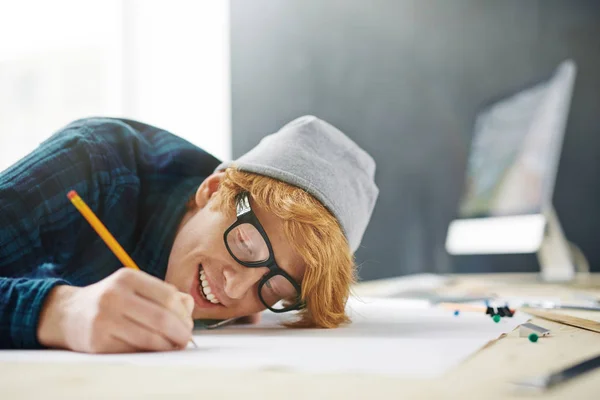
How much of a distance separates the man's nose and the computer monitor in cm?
103

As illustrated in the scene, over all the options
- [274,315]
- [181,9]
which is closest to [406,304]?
[274,315]

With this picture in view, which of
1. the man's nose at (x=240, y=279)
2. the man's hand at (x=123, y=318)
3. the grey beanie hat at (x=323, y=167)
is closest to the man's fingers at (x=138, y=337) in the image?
the man's hand at (x=123, y=318)

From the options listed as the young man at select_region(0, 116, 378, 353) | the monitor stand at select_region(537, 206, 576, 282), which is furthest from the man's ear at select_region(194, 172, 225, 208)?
the monitor stand at select_region(537, 206, 576, 282)

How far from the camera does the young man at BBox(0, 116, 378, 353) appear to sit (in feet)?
2.85

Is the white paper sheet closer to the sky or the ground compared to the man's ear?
closer to the ground

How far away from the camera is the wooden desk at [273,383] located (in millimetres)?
422

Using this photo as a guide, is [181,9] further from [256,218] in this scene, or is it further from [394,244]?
[256,218]

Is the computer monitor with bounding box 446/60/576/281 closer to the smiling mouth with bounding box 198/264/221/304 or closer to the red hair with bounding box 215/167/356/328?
the red hair with bounding box 215/167/356/328

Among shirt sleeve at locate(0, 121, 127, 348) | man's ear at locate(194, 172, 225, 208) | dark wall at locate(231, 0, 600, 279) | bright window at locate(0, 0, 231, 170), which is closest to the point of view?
shirt sleeve at locate(0, 121, 127, 348)

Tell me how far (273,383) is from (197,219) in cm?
60

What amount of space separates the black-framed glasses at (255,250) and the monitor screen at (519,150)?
1.01 m

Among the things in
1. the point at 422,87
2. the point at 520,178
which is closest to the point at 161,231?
the point at 520,178

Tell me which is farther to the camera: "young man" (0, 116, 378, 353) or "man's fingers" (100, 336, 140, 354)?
"young man" (0, 116, 378, 353)

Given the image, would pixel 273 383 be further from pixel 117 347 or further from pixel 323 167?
pixel 323 167
